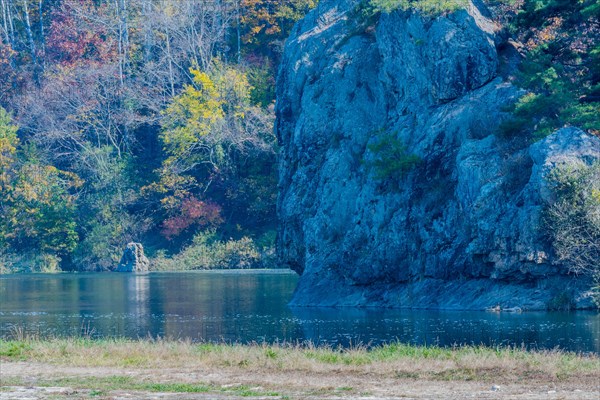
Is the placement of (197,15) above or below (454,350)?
above

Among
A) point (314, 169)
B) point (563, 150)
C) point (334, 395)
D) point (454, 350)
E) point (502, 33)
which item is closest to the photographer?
point (334, 395)

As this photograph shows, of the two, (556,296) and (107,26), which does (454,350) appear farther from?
(107,26)

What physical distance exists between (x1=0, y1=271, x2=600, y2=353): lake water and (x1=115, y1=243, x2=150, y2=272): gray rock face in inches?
863

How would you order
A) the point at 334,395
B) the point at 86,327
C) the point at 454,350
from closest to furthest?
Answer: the point at 334,395 → the point at 454,350 → the point at 86,327

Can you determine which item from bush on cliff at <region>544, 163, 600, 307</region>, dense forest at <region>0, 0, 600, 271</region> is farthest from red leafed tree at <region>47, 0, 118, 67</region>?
bush on cliff at <region>544, 163, 600, 307</region>

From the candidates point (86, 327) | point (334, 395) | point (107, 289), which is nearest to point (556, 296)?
point (86, 327)

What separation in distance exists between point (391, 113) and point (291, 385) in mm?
34766

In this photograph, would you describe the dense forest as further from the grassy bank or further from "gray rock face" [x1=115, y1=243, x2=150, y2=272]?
the grassy bank

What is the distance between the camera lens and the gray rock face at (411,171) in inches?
1843

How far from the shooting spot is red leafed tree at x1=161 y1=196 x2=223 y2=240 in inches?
3617

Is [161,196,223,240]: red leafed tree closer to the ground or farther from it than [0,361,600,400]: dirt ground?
farther from it

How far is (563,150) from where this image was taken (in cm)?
4581

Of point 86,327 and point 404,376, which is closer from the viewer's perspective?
→ point 404,376

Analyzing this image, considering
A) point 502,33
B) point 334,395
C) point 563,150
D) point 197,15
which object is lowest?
point 334,395
